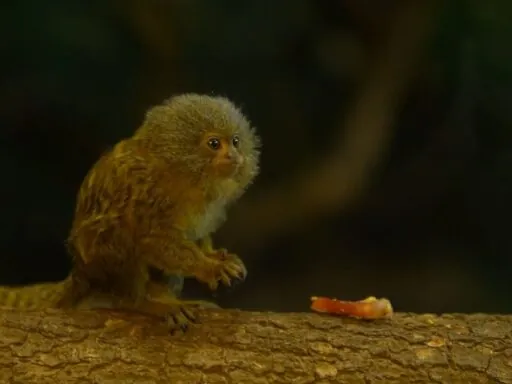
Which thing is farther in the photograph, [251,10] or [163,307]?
[251,10]

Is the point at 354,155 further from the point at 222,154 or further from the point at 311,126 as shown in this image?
the point at 222,154

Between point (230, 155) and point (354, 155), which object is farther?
point (354, 155)

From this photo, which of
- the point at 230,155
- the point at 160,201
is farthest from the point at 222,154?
the point at 160,201

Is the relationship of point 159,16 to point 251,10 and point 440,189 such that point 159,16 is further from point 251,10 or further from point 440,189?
point 440,189

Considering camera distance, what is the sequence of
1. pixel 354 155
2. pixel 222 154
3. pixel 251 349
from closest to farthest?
pixel 251 349 < pixel 222 154 < pixel 354 155

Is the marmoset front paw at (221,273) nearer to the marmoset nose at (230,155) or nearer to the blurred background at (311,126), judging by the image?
the marmoset nose at (230,155)

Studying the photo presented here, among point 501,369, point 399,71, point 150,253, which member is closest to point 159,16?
point 399,71

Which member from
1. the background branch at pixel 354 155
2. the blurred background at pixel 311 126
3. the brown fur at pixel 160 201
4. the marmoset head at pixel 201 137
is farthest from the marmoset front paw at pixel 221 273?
the background branch at pixel 354 155
